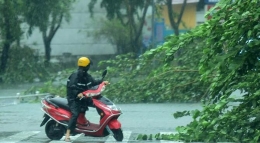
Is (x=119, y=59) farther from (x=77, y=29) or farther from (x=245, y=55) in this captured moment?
(x=77, y=29)

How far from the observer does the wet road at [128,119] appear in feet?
54.2

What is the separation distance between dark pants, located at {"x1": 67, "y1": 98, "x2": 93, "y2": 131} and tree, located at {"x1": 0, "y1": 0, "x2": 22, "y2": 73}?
25898mm

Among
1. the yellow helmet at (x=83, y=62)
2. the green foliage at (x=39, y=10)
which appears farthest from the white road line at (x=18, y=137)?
the green foliage at (x=39, y=10)

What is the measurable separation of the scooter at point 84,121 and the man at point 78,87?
14 centimetres

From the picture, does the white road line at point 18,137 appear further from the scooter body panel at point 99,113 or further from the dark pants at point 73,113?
the dark pants at point 73,113

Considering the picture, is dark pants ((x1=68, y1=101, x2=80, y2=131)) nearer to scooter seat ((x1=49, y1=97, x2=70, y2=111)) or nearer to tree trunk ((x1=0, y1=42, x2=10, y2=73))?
scooter seat ((x1=49, y1=97, x2=70, y2=111))

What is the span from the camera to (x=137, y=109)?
2264cm

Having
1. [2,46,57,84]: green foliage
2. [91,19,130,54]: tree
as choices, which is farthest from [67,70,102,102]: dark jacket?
[91,19,130,54]: tree

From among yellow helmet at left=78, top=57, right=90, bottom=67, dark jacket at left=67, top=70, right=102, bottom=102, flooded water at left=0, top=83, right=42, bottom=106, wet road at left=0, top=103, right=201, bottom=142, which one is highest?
yellow helmet at left=78, top=57, right=90, bottom=67

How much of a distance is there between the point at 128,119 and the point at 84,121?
511cm

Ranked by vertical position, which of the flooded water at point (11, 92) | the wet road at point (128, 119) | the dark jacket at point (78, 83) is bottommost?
the flooded water at point (11, 92)

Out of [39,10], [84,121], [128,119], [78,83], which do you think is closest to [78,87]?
[78,83]

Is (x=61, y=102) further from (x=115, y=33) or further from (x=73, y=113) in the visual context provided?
(x=115, y=33)

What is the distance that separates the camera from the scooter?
13.9 meters
